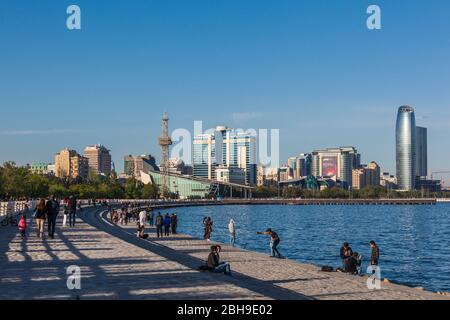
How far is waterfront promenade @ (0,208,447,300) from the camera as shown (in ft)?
51.3

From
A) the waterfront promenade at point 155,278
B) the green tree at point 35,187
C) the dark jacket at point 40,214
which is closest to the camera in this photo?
the waterfront promenade at point 155,278

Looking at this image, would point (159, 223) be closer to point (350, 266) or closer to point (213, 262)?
point (350, 266)

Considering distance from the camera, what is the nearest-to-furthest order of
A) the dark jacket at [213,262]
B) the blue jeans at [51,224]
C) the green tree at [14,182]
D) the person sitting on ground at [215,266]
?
the person sitting on ground at [215,266]
the dark jacket at [213,262]
the blue jeans at [51,224]
the green tree at [14,182]

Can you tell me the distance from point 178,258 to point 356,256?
6623 mm

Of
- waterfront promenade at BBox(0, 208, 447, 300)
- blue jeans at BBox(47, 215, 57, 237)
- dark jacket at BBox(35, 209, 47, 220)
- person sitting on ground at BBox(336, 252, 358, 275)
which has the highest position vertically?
dark jacket at BBox(35, 209, 47, 220)

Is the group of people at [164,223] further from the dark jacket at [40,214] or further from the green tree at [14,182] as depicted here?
the green tree at [14,182]

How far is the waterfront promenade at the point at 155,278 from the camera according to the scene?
15.6 m

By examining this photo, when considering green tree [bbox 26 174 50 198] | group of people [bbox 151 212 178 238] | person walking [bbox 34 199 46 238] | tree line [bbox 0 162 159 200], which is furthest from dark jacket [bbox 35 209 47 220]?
green tree [bbox 26 174 50 198]

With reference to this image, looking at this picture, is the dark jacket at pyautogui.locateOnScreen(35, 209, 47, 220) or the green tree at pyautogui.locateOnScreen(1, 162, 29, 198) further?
the green tree at pyautogui.locateOnScreen(1, 162, 29, 198)

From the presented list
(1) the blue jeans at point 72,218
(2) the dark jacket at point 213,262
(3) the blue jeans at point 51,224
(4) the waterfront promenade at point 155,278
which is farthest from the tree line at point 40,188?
(2) the dark jacket at point 213,262

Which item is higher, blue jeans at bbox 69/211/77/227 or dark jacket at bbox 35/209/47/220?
dark jacket at bbox 35/209/47/220

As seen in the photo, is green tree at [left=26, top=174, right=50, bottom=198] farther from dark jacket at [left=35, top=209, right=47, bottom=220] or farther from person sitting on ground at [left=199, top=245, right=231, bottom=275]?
person sitting on ground at [left=199, top=245, right=231, bottom=275]

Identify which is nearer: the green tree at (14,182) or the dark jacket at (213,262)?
the dark jacket at (213,262)
